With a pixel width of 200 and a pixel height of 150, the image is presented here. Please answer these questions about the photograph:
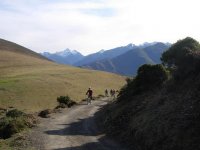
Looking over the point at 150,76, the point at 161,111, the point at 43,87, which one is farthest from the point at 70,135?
the point at 43,87

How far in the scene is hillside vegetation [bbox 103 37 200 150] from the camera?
726 inches

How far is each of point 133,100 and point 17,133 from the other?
8574 millimetres

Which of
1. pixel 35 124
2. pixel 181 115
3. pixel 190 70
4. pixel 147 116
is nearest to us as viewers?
pixel 181 115

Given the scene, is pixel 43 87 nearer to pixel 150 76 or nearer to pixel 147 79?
pixel 147 79

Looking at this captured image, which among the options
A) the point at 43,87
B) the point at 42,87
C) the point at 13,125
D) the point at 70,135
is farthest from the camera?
the point at 43,87

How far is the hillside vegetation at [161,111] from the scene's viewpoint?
1843cm

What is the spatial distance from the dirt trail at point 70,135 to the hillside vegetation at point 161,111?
1.09 meters

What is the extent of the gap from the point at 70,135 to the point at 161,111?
5.95m

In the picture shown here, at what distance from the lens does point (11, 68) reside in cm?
12300

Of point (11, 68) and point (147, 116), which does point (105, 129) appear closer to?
point (147, 116)

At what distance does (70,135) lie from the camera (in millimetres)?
24844

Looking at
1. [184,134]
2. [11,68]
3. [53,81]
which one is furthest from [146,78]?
[11,68]

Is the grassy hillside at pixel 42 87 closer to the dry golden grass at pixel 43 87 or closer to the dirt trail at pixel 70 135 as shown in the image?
the dry golden grass at pixel 43 87

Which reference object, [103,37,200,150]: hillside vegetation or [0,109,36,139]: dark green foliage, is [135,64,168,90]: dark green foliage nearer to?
[103,37,200,150]: hillside vegetation
